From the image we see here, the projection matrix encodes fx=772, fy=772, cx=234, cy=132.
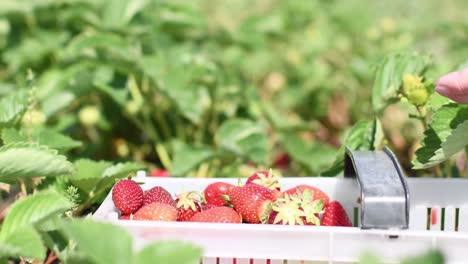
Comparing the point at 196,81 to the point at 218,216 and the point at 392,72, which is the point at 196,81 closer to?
the point at 392,72

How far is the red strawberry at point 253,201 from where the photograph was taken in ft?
3.56

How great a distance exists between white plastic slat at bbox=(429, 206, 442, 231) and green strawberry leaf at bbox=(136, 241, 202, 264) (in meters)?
0.55

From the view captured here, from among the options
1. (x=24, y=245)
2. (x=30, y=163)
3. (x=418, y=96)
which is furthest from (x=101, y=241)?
(x=418, y=96)

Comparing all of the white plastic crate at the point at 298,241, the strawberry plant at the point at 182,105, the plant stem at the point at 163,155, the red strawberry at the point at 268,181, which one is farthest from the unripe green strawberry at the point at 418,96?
the plant stem at the point at 163,155

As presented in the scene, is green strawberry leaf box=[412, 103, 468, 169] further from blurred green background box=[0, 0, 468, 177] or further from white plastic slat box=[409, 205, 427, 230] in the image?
blurred green background box=[0, 0, 468, 177]

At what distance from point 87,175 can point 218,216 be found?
0.98ft

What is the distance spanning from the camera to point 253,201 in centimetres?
109

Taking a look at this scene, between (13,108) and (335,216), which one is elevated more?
(13,108)

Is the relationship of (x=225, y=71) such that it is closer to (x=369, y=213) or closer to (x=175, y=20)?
(x=175, y=20)

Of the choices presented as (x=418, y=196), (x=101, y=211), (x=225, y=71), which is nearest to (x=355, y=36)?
(x=225, y=71)

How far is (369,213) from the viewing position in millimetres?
957

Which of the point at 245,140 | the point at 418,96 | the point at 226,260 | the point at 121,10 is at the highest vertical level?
the point at 121,10

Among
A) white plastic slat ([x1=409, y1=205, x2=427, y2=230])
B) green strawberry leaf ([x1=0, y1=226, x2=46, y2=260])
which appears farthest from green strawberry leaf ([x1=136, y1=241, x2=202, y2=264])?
white plastic slat ([x1=409, y1=205, x2=427, y2=230])

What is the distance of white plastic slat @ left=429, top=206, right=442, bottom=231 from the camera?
1203mm
